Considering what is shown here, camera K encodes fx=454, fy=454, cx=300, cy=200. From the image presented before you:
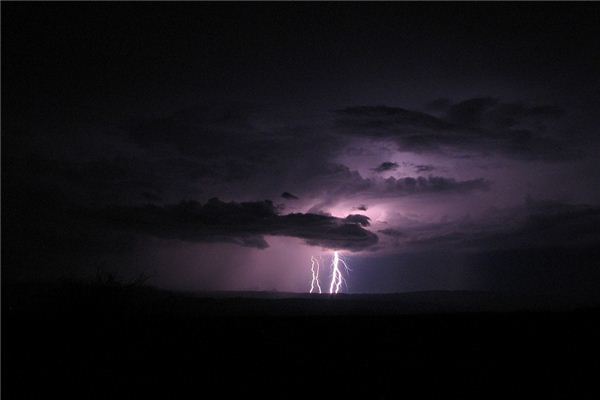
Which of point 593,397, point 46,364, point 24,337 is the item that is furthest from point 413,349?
point 24,337

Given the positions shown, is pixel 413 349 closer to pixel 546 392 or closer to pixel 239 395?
pixel 546 392

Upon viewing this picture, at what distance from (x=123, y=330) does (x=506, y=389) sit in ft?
50.6

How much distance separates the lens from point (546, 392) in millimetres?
8852

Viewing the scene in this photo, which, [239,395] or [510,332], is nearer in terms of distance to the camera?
[239,395]

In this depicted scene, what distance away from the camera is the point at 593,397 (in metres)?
8.39

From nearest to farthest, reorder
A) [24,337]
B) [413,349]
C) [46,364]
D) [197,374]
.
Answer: [197,374]
[46,364]
[413,349]
[24,337]

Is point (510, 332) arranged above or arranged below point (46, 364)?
above

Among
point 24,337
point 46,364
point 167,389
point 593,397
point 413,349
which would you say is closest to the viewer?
point 593,397

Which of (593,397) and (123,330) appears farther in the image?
(123,330)

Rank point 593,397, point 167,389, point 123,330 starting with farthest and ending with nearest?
point 123,330 < point 167,389 < point 593,397

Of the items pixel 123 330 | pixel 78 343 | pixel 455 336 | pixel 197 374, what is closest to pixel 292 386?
pixel 197 374

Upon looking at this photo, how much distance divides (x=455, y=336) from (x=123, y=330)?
13361 millimetres

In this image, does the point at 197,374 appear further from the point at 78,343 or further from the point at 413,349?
the point at 78,343

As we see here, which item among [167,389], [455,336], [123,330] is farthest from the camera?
[123,330]
